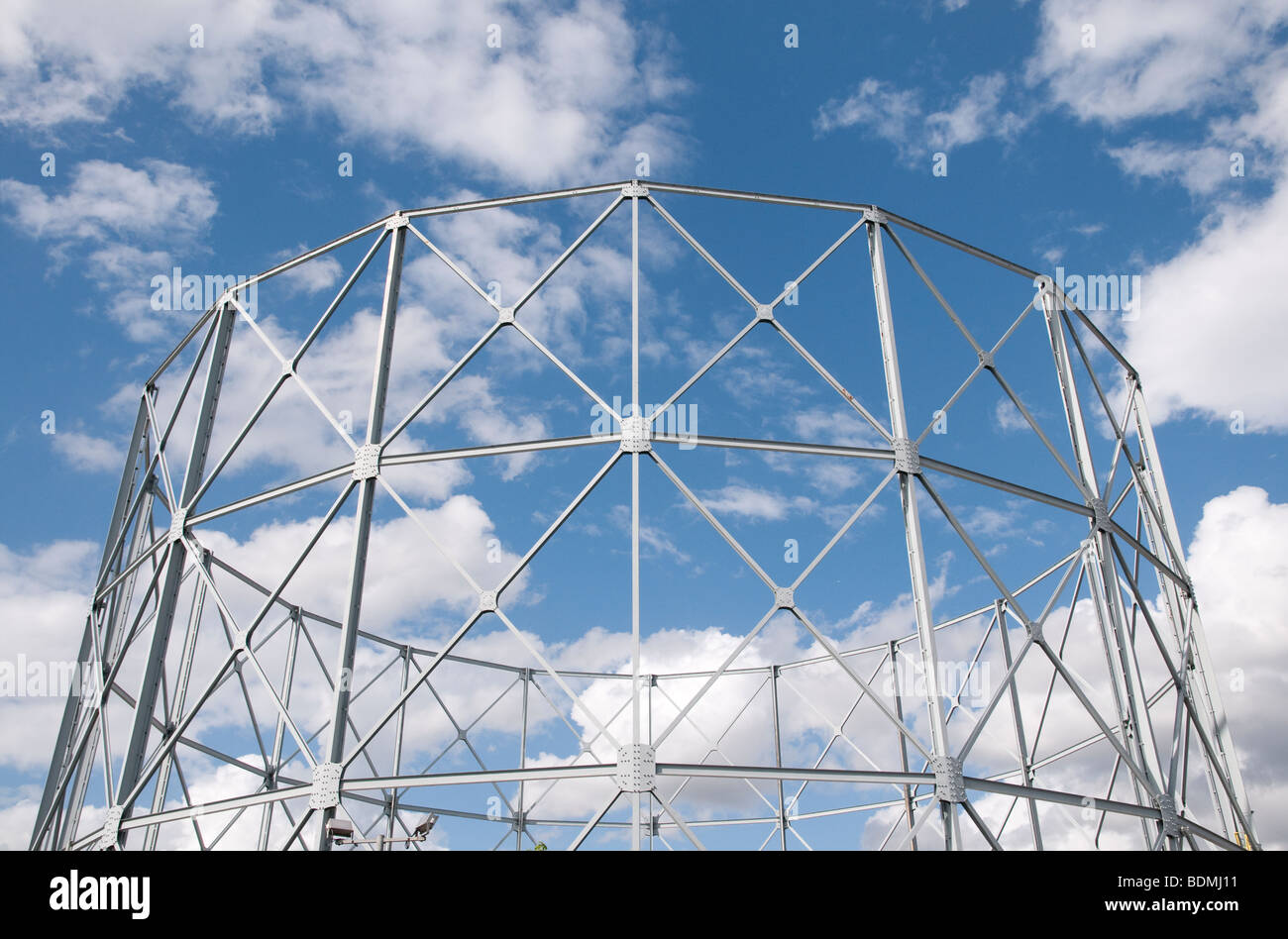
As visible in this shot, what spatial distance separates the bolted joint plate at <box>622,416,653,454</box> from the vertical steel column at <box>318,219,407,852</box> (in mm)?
4610

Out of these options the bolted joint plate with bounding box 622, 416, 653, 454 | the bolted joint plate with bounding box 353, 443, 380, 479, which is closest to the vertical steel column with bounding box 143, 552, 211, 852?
the bolted joint plate with bounding box 353, 443, 380, 479

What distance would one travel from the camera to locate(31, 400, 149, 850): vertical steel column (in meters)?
21.2

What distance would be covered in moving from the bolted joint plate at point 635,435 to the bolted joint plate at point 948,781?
658cm

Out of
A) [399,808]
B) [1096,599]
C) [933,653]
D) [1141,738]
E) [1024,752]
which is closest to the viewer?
[933,653]

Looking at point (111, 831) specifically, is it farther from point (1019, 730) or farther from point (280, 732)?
point (1019, 730)

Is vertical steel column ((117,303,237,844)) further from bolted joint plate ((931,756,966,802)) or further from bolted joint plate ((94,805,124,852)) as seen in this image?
bolted joint plate ((931,756,966,802))

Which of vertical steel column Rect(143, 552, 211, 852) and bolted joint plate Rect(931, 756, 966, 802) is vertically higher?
vertical steel column Rect(143, 552, 211, 852)

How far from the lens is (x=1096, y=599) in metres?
20.5

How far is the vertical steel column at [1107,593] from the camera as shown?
59.0ft

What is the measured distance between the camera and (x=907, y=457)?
16.7 meters
